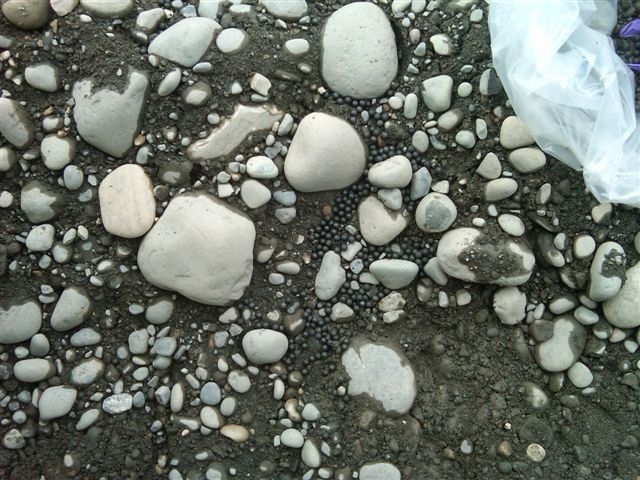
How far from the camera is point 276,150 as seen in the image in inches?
51.0

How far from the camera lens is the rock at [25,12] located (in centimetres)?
125

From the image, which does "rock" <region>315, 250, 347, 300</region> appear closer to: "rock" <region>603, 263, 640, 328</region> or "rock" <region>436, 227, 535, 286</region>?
"rock" <region>436, 227, 535, 286</region>

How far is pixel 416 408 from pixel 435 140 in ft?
1.95

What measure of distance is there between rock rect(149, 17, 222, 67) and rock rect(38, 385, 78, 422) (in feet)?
2.49

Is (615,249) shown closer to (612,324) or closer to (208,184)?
(612,324)

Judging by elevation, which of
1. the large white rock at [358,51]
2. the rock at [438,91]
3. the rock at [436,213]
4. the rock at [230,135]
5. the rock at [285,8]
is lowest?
the rock at [436,213]

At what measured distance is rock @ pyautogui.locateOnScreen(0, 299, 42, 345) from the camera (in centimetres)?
128

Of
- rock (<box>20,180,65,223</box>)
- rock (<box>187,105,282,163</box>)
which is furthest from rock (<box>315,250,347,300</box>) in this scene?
rock (<box>20,180,65,223</box>)

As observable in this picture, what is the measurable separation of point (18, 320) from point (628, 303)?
52.3 inches

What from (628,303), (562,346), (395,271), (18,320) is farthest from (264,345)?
(628,303)

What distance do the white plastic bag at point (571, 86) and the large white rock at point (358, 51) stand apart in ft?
0.76

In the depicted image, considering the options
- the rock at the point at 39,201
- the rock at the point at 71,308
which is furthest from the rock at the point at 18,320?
the rock at the point at 39,201

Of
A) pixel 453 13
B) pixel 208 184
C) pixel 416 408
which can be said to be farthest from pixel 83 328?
pixel 453 13

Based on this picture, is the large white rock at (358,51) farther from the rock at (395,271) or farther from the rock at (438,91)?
the rock at (395,271)
